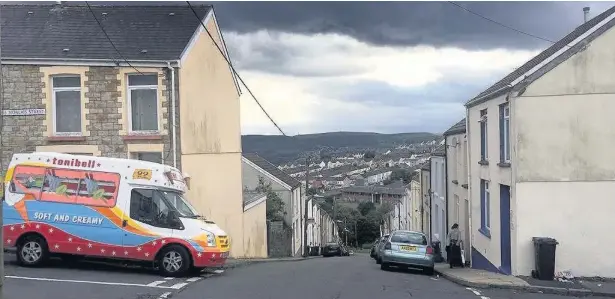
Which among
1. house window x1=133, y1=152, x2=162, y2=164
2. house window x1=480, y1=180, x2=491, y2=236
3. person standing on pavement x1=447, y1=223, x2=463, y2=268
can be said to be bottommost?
person standing on pavement x1=447, y1=223, x2=463, y2=268

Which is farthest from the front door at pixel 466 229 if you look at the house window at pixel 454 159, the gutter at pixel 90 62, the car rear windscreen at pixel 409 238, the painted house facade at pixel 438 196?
the gutter at pixel 90 62

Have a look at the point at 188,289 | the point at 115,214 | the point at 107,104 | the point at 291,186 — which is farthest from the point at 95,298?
the point at 291,186

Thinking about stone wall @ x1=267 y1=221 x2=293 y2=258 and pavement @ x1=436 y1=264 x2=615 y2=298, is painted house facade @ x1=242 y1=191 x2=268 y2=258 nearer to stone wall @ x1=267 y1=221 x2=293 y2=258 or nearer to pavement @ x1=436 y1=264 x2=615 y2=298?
stone wall @ x1=267 y1=221 x2=293 y2=258

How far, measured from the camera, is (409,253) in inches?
826

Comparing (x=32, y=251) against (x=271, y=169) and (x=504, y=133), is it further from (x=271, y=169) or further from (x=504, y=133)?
(x=271, y=169)

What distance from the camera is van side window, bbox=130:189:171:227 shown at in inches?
615

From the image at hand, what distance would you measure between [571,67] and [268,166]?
30.7 meters

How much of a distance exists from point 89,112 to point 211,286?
1044 cm

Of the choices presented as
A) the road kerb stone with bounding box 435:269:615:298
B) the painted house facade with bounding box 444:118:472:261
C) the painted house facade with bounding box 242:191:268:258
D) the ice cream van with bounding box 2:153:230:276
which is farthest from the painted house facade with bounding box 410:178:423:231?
the ice cream van with bounding box 2:153:230:276

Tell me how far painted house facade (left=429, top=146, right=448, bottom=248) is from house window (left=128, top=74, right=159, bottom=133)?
1443cm

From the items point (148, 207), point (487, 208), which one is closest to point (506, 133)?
point (487, 208)

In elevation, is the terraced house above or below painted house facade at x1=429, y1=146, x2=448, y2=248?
above

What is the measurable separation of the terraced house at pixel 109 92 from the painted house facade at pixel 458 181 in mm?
9818

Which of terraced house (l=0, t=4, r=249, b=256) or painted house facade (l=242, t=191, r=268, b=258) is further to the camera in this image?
painted house facade (l=242, t=191, r=268, b=258)
